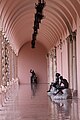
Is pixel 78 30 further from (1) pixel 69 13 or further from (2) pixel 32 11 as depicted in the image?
(2) pixel 32 11

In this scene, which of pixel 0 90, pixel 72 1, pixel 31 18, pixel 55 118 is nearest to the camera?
pixel 55 118

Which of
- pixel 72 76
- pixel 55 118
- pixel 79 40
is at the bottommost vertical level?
pixel 55 118

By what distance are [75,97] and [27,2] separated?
657 centimetres

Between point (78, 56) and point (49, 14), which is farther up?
point (49, 14)

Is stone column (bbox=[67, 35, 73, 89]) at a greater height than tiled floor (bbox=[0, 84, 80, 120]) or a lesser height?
greater

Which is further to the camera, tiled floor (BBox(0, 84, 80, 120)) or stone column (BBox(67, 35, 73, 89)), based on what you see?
stone column (BBox(67, 35, 73, 89))

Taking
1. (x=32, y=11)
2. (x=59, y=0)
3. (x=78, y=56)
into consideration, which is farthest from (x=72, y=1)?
(x=32, y=11)

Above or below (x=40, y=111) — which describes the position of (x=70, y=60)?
above

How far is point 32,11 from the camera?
90.0 feet

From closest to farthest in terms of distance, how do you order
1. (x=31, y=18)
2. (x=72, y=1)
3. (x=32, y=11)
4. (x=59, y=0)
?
(x=72, y=1)
(x=59, y=0)
(x=32, y=11)
(x=31, y=18)

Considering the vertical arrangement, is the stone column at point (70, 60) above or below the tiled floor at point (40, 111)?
above

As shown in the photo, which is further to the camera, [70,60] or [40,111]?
[70,60]

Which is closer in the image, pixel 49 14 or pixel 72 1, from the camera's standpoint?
pixel 72 1

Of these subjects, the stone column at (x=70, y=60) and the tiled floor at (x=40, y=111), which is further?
the stone column at (x=70, y=60)
